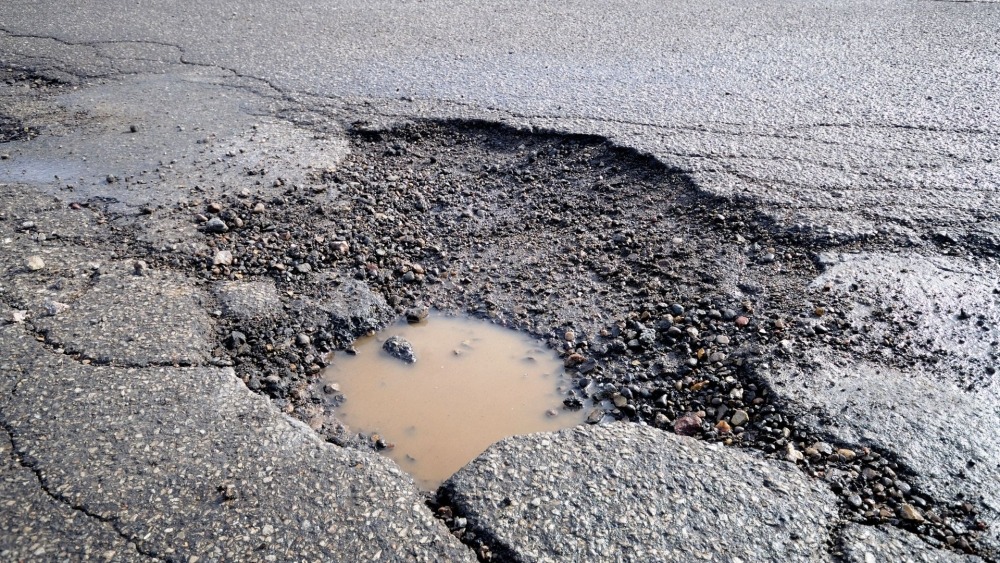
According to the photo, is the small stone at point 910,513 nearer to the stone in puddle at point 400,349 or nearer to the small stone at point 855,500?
the small stone at point 855,500

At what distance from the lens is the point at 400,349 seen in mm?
3141

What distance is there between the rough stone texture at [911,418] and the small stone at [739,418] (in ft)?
0.52

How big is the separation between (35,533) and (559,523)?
4.67 ft

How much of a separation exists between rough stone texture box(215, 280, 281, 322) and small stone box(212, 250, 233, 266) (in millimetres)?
163

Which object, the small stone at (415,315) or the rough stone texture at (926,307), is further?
the small stone at (415,315)

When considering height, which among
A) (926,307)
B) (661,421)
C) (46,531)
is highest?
(926,307)

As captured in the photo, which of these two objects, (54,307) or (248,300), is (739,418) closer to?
(248,300)

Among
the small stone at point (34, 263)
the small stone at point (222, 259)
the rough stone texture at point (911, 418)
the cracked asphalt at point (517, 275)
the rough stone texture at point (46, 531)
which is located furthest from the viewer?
the small stone at point (222, 259)

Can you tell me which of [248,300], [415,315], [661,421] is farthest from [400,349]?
[661,421]

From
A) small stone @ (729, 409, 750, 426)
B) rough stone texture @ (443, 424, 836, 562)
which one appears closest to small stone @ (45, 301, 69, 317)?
rough stone texture @ (443, 424, 836, 562)

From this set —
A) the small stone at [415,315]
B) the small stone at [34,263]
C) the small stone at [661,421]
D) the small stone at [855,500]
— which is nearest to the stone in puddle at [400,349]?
the small stone at [415,315]

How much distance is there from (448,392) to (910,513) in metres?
1.64

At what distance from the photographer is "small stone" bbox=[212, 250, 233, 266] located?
11.2 ft

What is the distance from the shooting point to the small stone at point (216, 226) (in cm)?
365
